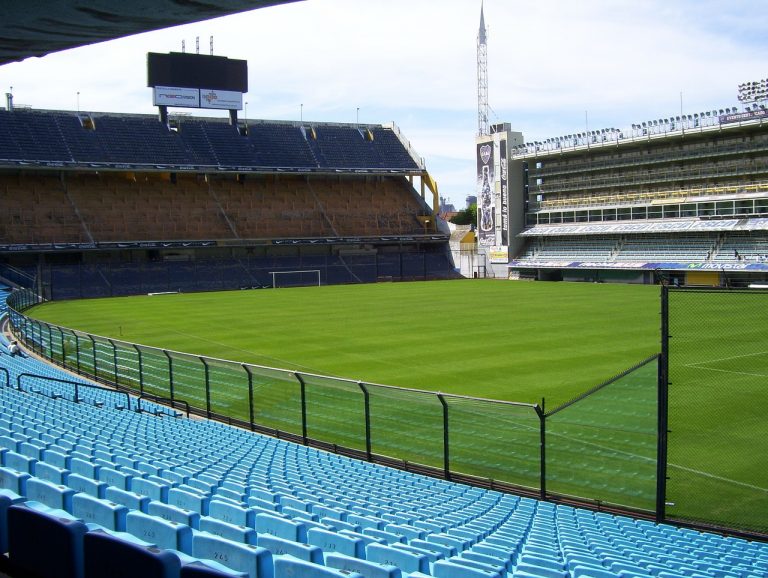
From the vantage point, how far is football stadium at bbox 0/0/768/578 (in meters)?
4.91

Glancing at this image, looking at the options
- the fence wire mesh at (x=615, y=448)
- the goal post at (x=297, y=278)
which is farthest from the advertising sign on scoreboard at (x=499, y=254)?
the fence wire mesh at (x=615, y=448)

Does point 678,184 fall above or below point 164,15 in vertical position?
above

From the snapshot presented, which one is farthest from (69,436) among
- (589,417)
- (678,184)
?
(678,184)

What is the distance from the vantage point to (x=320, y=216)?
74.5m

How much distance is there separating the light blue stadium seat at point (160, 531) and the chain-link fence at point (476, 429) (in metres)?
6.86

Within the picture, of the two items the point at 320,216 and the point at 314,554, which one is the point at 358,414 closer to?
the point at 314,554

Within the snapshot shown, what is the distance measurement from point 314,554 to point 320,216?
71.6m

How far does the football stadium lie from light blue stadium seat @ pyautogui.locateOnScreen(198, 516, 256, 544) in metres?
0.01

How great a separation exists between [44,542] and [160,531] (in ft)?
1.81

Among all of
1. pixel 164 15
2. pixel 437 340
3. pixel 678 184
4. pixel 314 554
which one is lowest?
pixel 437 340

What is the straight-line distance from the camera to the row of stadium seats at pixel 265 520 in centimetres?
334

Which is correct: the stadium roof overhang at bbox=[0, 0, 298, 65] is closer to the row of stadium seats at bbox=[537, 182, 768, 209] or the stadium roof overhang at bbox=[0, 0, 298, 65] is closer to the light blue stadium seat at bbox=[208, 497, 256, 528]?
the light blue stadium seat at bbox=[208, 497, 256, 528]

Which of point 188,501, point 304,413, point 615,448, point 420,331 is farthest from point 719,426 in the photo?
point 420,331

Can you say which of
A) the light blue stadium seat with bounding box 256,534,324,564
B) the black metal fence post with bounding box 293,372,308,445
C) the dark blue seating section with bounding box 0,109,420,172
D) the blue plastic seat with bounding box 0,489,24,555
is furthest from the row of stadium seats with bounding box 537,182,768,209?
the blue plastic seat with bounding box 0,489,24,555
